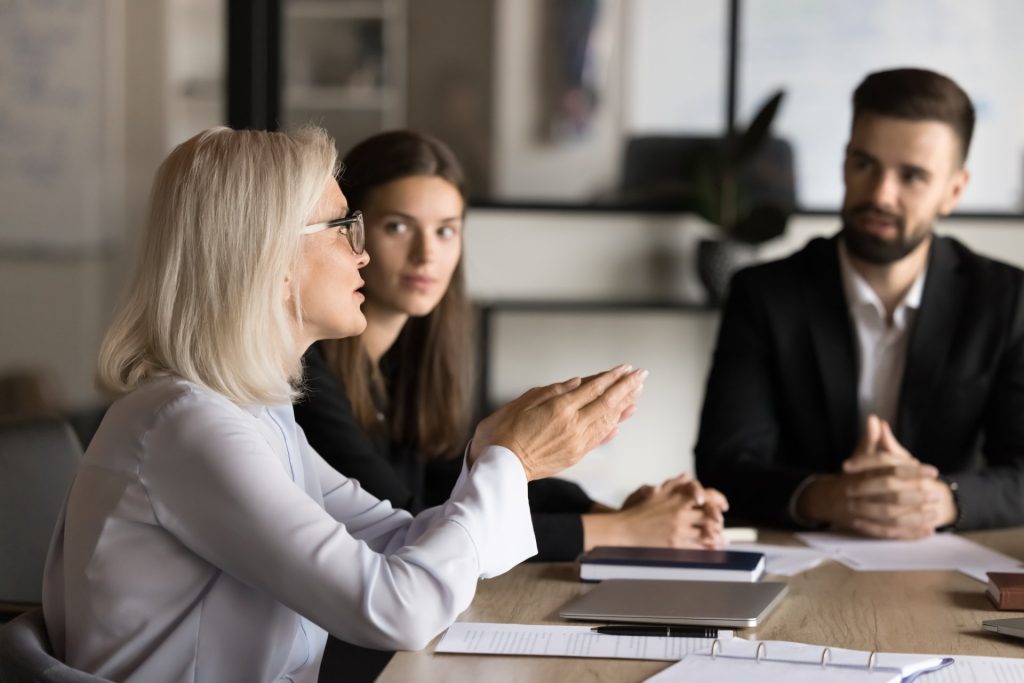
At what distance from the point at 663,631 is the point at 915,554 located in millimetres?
662

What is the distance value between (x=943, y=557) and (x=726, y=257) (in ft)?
Result: 7.40

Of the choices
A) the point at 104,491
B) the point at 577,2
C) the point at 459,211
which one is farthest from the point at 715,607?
the point at 577,2

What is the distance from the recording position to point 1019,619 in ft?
4.71

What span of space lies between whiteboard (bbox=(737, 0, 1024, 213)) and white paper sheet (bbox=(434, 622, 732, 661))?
3.13 m

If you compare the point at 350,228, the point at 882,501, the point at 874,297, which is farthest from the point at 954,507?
the point at 350,228

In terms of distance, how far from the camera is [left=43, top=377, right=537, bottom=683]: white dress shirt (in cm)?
129

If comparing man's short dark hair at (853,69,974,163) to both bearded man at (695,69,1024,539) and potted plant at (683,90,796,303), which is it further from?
potted plant at (683,90,796,303)

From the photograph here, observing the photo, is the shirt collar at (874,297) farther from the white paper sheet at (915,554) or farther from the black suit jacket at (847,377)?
the white paper sheet at (915,554)

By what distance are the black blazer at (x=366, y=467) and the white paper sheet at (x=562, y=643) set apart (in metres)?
0.37

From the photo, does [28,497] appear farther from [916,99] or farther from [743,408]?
[916,99]

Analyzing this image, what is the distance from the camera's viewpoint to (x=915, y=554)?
6.23ft

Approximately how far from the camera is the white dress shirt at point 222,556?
129 centimetres

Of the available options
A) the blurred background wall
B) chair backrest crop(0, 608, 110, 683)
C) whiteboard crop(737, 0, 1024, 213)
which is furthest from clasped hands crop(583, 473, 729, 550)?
whiteboard crop(737, 0, 1024, 213)

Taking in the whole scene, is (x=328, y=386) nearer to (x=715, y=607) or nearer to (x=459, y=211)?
(x=459, y=211)
